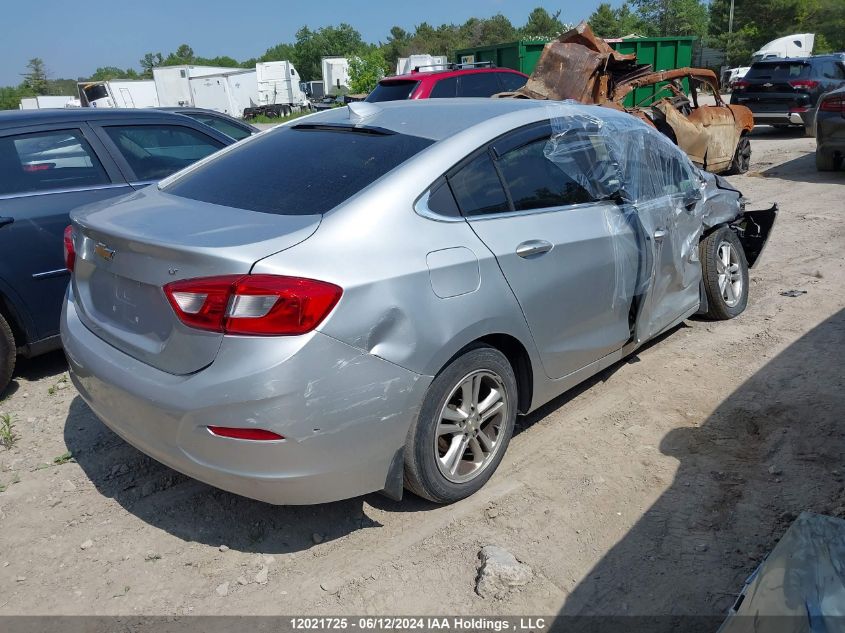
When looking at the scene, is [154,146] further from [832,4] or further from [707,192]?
[832,4]

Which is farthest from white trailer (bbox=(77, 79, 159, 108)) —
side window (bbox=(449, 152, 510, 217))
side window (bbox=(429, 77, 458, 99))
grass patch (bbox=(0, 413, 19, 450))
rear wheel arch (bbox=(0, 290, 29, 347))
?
side window (bbox=(449, 152, 510, 217))

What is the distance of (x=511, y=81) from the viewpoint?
448 inches

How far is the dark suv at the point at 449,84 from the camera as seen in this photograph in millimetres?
10312

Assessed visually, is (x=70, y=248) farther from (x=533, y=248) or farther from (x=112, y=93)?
(x=112, y=93)

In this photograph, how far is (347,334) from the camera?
8.20ft

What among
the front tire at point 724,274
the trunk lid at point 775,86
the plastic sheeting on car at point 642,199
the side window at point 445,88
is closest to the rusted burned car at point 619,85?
the side window at point 445,88

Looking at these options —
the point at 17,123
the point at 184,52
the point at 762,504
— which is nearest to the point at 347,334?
the point at 762,504

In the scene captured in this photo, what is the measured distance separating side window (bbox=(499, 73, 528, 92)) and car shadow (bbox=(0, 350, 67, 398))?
8.35m

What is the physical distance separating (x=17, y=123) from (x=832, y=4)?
2594 inches

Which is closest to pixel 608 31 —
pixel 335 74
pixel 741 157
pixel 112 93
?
pixel 335 74

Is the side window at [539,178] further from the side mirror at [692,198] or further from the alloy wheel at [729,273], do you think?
the alloy wheel at [729,273]

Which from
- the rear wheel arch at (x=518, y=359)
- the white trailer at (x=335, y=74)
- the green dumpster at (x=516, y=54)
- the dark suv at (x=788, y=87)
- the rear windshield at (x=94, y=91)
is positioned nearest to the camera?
the rear wheel arch at (x=518, y=359)

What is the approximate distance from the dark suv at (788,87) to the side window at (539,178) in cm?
1332

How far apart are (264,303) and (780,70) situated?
15.8 m
